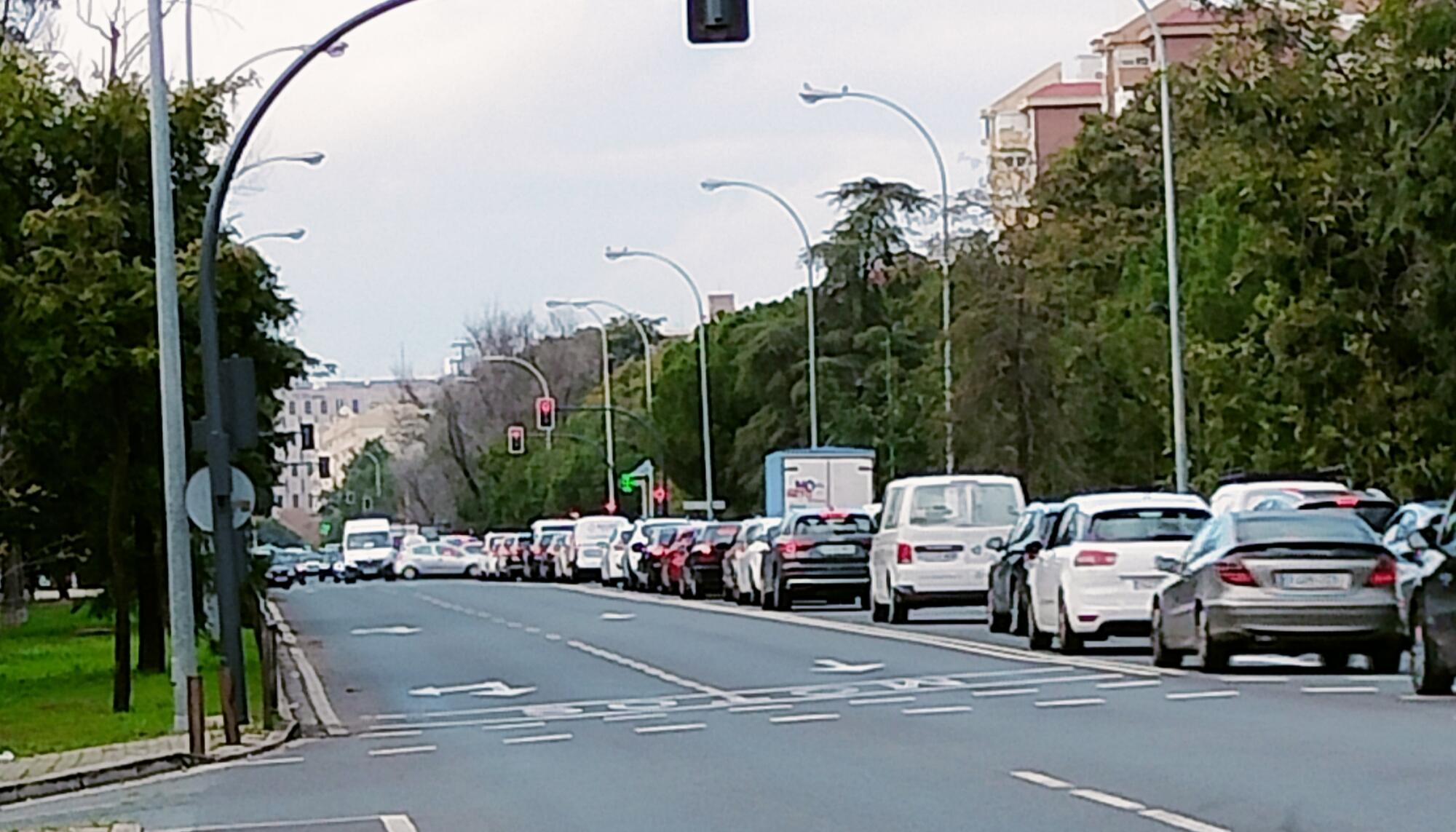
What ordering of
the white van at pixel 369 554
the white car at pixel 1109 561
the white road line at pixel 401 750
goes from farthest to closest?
the white van at pixel 369 554 → the white car at pixel 1109 561 → the white road line at pixel 401 750

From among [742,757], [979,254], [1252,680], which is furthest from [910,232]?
[742,757]

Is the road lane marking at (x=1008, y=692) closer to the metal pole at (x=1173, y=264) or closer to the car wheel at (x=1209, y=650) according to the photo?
the car wheel at (x=1209, y=650)

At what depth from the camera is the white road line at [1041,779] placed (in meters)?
14.4

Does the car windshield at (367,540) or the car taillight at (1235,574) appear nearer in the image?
the car taillight at (1235,574)

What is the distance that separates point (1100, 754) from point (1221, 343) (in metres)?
41.2

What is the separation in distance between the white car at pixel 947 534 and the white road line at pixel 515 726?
598 inches

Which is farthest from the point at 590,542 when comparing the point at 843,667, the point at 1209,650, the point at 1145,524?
the point at 1209,650

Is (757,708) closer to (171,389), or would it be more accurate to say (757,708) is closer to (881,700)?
(881,700)

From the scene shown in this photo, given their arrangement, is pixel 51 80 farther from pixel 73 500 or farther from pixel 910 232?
pixel 910 232

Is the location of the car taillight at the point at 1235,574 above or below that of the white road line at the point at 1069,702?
above

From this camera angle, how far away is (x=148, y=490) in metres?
29.3

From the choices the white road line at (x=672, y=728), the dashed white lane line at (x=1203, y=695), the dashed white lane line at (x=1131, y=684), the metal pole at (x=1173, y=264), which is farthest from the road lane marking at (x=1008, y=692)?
the metal pole at (x=1173, y=264)

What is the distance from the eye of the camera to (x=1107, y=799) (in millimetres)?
13578

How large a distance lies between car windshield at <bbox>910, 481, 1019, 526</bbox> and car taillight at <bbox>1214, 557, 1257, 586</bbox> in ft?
42.4
